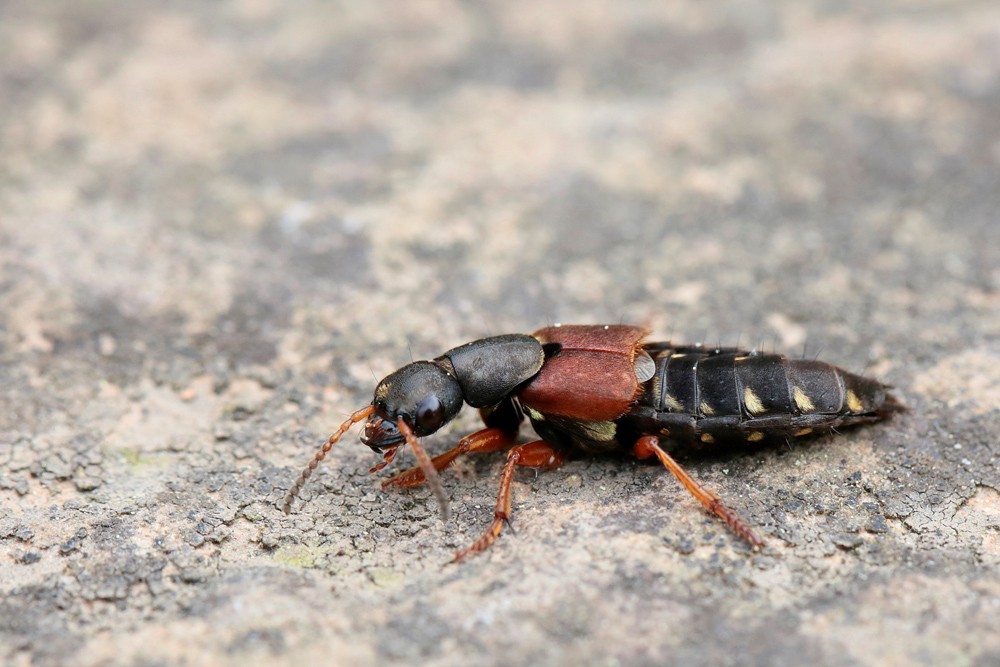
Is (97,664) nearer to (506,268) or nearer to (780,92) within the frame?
(506,268)

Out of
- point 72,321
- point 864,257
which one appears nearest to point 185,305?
point 72,321

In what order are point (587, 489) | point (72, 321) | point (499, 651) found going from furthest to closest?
1. point (72, 321)
2. point (587, 489)
3. point (499, 651)

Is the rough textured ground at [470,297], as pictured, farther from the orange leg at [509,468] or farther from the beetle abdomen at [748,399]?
the beetle abdomen at [748,399]

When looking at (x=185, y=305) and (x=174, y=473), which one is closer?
(x=174, y=473)

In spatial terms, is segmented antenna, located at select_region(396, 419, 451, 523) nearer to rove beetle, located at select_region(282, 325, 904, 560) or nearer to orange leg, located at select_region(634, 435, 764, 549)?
rove beetle, located at select_region(282, 325, 904, 560)

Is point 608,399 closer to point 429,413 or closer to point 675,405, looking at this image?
point 675,405

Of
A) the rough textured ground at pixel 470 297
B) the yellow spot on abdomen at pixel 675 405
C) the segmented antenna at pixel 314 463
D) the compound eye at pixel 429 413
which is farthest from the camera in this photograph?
the yellow spot on abdomen at pixel 675 405

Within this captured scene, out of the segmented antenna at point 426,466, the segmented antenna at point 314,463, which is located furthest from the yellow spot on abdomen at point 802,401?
the segmented antenna at point 314,463

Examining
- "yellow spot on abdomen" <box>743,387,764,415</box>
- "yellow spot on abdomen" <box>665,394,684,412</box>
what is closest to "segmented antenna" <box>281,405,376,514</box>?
"yellow spot on abdomen" <box>665,394,684,412</box>

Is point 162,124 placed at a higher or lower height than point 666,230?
higher
